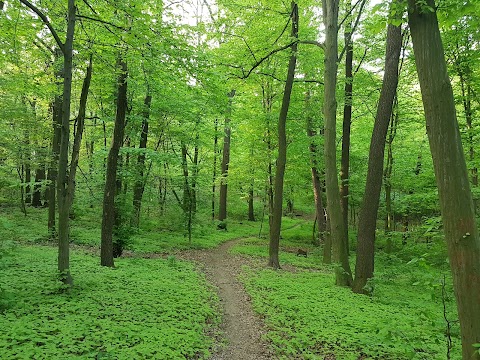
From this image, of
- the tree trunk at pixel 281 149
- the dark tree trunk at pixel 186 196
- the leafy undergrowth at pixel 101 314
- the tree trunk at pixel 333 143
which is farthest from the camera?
the dark tree trunk at pixel 186 196

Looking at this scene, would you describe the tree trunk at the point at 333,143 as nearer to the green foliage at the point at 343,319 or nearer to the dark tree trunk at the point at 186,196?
the green foliage at the point at 343,319

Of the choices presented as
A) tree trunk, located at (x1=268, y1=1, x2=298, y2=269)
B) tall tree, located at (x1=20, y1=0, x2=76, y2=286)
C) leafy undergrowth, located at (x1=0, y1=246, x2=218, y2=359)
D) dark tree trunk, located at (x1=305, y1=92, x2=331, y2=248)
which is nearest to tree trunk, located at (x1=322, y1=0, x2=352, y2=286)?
tree trunk, located at (x1=268, y1=1, x2=298, y2=269)

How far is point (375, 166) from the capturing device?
25.1ft

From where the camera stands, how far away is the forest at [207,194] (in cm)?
313

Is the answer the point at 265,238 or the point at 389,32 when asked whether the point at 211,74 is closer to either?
the point at 389,32

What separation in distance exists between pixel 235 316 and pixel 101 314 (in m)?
2.79

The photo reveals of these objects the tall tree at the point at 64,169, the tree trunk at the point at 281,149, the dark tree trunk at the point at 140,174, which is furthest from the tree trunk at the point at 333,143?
the dark tree trunk at the point at 140,174

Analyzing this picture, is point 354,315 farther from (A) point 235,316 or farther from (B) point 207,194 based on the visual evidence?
(B) point 207,194

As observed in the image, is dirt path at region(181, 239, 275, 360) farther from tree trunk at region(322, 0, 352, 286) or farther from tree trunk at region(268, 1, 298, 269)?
tree trunk at region(322, 0, 352, 286)

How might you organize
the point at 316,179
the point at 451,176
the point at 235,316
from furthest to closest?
1. the point at 316,179
2. the point at 235,316
3. the point at 451,176

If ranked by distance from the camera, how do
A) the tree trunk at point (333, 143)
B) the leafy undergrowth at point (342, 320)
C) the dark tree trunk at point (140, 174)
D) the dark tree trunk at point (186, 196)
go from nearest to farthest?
the leafy undergrowth at point (342, 320)
the tree trunk at point (333, 143)
the dark tree trunk at point (140, 174)
the dark tree trunk at point (186, 196)

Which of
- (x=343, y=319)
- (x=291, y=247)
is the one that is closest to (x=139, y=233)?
(x=343, y=319)

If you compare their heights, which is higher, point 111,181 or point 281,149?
point 281,149

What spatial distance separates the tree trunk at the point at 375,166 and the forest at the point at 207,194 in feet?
0.11
